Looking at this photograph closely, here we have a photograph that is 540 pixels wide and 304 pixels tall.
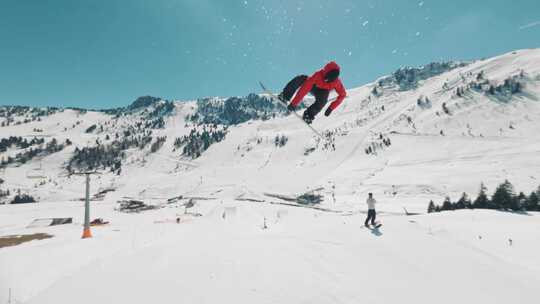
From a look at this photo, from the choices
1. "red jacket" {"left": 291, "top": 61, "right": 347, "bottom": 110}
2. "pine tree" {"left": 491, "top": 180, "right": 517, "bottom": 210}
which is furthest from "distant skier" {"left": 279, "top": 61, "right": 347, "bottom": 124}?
"pine tree" {"left": 491, "top": 180, "right": 517, "bottom": 210}

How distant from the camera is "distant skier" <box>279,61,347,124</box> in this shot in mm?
13062

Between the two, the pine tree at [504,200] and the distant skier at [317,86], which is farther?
the pine tree at [504,200]

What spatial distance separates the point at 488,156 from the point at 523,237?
132088 mm

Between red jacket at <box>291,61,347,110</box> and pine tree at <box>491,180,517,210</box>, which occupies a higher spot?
red jacket at <box>291,61,347,110</box>

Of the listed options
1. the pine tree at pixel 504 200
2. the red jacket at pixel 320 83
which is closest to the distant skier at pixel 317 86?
the red jacket at pixel 320 83

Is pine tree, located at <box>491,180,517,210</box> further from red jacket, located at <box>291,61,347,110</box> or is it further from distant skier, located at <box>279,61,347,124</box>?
red jacket, located at <box>291,61,347,110</box>

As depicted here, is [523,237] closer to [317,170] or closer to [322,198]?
[322,198]

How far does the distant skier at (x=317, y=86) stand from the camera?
42.9 ft

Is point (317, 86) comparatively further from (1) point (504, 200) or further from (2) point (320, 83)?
(1) point (504, 200)

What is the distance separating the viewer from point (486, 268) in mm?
11938

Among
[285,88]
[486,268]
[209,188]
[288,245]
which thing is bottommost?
[209,188]

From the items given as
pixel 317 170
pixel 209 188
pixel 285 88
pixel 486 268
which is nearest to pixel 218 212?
pixel 285 88

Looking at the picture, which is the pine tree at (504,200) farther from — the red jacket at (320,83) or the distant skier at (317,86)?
the red jacket at (320,83)

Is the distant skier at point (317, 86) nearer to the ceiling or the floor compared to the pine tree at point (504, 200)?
nearer to the ceiling
